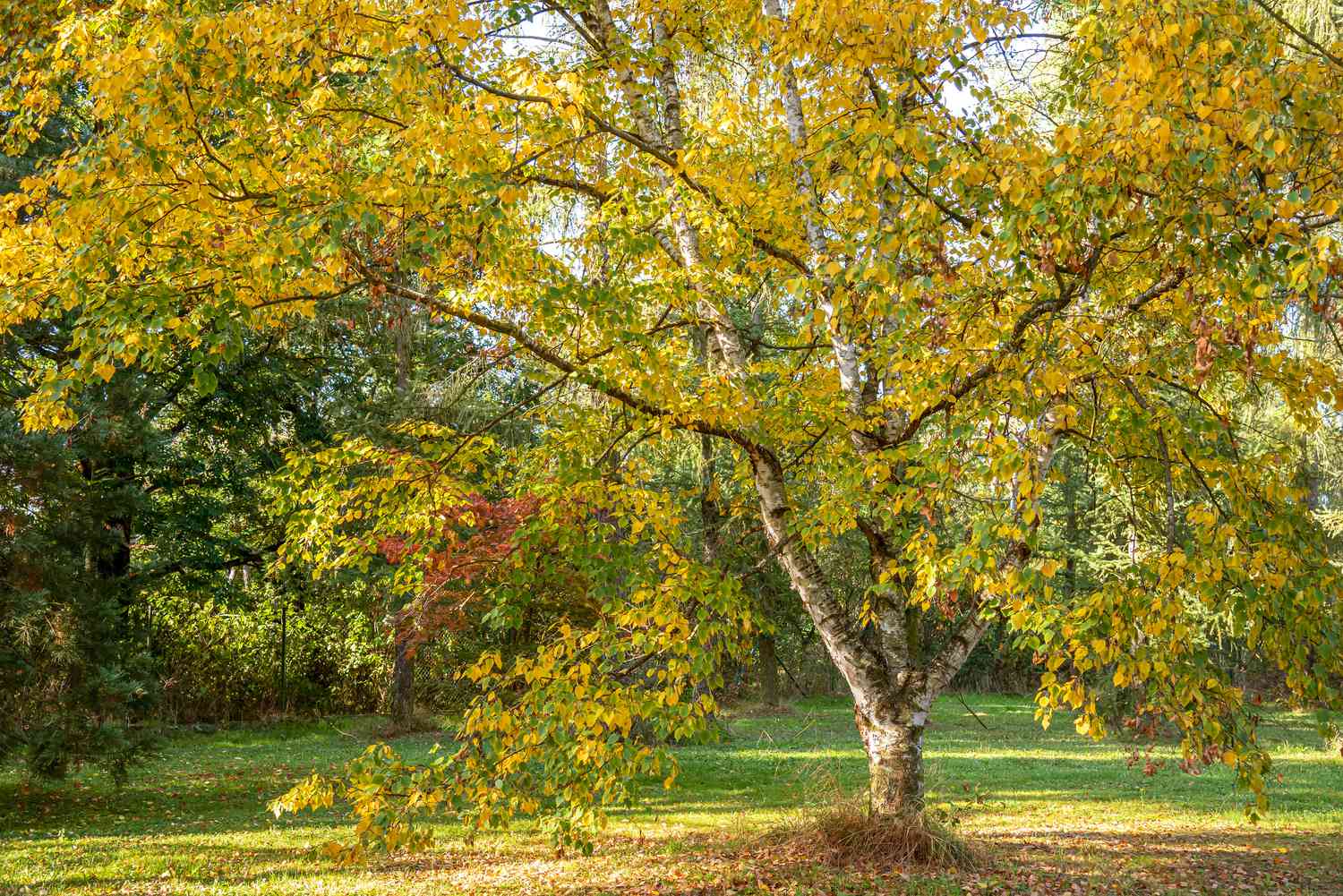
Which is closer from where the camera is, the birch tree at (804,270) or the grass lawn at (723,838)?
the birch tree at (804,270)

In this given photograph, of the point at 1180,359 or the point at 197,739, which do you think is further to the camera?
the point at 197,739

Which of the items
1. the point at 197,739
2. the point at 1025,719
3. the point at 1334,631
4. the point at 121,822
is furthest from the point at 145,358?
the point at 1025,719

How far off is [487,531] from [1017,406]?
7877mm

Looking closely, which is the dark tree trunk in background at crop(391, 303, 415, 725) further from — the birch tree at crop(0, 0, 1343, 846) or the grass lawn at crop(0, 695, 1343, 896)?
the birch tree at crop(0, 0, 1343, 846)

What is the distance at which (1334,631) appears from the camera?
4.02 metres

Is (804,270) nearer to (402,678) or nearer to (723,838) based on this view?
(723,838)

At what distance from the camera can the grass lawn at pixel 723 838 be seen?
249 inches

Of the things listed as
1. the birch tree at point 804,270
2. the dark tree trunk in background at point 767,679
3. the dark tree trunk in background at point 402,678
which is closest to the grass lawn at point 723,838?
the birch tree at point 804,270

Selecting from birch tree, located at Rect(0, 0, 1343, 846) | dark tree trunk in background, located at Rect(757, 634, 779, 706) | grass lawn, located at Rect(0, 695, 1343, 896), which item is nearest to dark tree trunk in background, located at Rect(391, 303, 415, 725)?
grass lawn, located at Rect(0, 695, 1343, 896)

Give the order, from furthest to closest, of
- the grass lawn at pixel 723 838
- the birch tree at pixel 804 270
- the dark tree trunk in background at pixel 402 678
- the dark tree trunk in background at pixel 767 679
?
the dark tree trunk in background at pixel 767 679 → the dark tree trunk in background at pixel 402 678 → the grass lawn at pixel 723 838 → the birch tree at pixel 804 270

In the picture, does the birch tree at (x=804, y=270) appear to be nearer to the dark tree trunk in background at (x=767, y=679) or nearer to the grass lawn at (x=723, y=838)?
the grass lawn at (x=723, y=838)

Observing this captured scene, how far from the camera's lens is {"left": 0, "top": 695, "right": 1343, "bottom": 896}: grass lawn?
6.34m

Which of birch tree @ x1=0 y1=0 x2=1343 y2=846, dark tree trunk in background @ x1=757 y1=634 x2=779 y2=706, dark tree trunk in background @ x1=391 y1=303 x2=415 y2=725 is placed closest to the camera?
birch tree @ x1=0 y1=0 x2=1343 y2=846

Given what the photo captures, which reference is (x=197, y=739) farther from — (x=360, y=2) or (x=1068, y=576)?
(x=1068, y=576)
